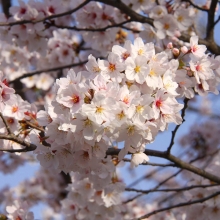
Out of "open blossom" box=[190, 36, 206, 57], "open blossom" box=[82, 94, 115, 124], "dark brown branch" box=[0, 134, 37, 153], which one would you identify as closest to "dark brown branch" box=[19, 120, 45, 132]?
"dark brown branch" box=[0, 134, 37, 153]

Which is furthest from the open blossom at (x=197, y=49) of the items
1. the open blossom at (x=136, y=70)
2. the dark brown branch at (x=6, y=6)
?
the dark brown branch at (x=6, y=6)

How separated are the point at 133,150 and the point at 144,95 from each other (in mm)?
319

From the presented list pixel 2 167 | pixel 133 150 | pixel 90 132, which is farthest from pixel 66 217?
pixel 90 132

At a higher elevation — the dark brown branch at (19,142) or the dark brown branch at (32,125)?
the dark brown branch at (32,125)

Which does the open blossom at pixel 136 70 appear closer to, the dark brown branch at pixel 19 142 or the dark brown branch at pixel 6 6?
the dark brown branch at pixel 19 142

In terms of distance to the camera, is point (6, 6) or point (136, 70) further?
point (6, 6)

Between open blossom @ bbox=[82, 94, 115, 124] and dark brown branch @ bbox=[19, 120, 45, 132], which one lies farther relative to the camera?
dark brown branch @ bbox=[19, 120, 45, 132]

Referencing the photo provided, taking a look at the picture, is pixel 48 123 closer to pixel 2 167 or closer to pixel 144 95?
pixel 144 95

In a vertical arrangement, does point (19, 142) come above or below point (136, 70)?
below

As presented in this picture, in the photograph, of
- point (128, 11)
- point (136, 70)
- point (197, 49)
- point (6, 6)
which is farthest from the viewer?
point (6, 6)

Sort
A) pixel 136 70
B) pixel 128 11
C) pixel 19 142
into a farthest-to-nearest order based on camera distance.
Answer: pixel 128 11 < pixel 19 142 < pixel 136 70

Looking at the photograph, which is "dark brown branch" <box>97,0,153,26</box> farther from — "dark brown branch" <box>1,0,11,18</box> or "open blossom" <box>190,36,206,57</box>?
"dark brown branch" <box>1,0,11,18</box>

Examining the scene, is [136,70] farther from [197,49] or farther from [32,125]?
[32,125]

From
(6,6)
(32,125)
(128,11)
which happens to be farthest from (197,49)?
(6,6)
